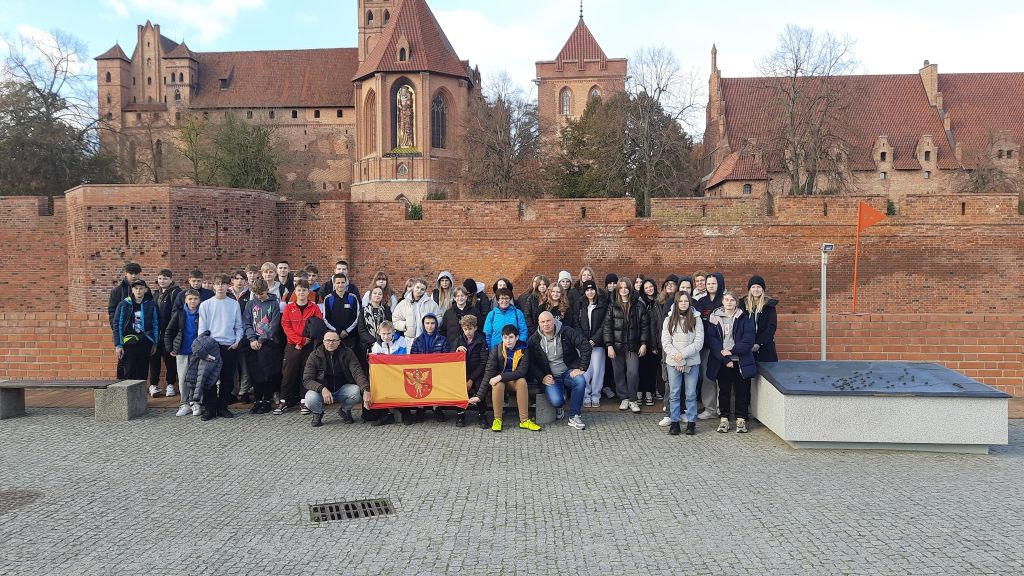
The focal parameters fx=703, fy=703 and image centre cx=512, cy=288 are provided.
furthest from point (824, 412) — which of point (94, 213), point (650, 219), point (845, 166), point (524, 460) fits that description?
point (845, 166)

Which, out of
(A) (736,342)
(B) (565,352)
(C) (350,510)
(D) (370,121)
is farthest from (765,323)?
(D) (370,121)

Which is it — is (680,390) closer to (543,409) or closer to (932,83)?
(543,409)

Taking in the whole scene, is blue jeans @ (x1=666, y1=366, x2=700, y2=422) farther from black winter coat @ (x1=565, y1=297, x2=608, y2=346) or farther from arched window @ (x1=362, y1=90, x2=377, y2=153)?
arched window @ (x1=362, y1=90, x2=377, y2=153)

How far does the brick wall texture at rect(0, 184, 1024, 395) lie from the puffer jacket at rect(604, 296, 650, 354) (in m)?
10.6

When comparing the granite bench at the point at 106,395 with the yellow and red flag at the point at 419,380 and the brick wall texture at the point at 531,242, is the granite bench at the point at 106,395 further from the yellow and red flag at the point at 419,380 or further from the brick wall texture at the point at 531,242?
the brick wall texture at the point at 531,242

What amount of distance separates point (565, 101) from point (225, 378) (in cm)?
5017

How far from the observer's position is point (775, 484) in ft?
17.7

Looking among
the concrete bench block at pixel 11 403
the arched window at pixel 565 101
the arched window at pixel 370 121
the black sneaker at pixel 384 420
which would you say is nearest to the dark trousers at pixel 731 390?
the black sneaker at pixel 384 420

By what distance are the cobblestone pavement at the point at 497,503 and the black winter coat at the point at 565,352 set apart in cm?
68

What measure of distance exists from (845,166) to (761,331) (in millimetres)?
30826

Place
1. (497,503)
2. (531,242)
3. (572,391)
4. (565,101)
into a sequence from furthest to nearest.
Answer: (565,101)
(531,242)
(572,391)
(497,503)

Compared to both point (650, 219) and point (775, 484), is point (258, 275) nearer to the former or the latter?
point (775, 484)

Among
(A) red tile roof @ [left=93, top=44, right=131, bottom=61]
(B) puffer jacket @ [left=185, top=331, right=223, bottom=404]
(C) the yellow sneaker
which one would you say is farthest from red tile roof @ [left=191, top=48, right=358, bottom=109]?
(C) the yellow sneaker

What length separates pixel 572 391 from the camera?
290 inches
